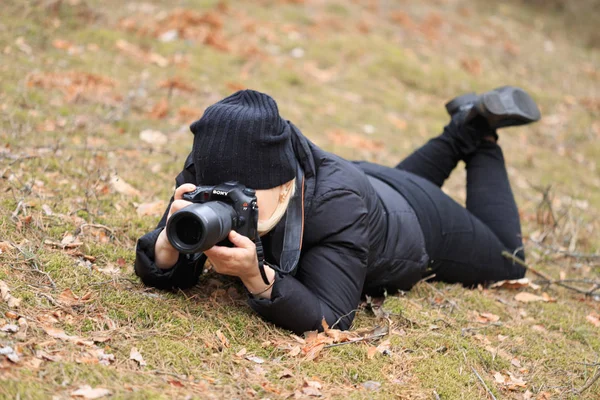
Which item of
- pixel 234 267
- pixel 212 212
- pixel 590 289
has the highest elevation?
pixel 212 212

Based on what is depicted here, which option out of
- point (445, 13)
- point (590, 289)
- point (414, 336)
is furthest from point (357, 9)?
point (414, 336)

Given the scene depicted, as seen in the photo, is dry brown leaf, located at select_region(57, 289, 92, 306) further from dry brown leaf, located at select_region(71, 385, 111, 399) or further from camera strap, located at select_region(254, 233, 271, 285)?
camera strap, located at select_region(254, 233, 271, 285)

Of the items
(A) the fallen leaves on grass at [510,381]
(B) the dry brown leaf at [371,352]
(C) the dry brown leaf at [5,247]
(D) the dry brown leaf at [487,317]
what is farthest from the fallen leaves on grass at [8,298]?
(D) the dry brown leaf at [487,317]

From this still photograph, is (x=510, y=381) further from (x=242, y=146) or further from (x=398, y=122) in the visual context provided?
(x=398, y=122)

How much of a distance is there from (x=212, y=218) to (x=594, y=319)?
239cm

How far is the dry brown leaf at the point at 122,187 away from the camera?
3.63m

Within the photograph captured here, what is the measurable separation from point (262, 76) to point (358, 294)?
14.7 ft

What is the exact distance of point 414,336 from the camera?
2678 millimetres

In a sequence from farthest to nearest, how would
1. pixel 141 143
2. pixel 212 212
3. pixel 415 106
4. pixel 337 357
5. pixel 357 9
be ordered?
pixel 357 9 → pixel 415 106 → pixel 141 143 → pixel 337 357 → pixel 212 212

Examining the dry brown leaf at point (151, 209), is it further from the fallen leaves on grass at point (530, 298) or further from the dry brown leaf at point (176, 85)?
the dry brown leaf at point (176, 85)

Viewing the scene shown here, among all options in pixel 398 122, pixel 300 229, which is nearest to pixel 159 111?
pixel 398 122

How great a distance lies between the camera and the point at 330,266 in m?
2.49

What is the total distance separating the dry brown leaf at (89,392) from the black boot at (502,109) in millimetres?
2583

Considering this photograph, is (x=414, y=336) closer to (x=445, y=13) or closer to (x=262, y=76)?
(x=262, y=76)
